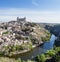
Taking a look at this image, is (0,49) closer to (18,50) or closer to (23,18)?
(18,50)

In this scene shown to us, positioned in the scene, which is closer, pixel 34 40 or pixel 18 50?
pixel 18 50

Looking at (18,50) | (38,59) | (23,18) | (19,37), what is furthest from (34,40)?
(23,18)

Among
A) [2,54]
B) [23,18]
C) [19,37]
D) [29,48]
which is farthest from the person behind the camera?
[23,18]

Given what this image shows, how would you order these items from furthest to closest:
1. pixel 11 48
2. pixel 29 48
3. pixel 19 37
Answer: pixel 19 37
pixel 29 48
pixel 11 48

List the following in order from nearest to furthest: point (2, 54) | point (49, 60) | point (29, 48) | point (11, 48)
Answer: point (49, 60)
point (2, 54)
point (11, 48)
point (29, 48)

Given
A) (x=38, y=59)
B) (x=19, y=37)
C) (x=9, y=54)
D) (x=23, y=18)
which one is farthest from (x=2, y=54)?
(x=23, y=18)

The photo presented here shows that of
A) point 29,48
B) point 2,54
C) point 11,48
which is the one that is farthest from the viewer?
point 29,48

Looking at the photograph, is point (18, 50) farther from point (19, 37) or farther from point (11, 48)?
point (19, 37)

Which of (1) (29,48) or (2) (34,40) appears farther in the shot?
(2) (34,40)
